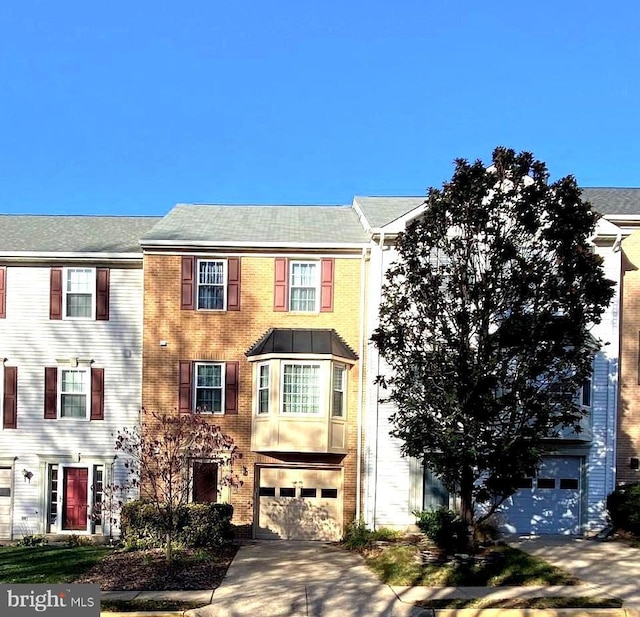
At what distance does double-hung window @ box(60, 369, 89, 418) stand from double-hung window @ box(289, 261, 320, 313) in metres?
6.02

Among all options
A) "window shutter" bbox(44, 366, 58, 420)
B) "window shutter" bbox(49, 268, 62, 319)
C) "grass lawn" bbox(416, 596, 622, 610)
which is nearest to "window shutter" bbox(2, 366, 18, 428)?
"window shutter" bbox(44, 366, 58, 420)

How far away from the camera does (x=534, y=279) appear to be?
42.3 ft

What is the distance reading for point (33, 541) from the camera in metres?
17.6

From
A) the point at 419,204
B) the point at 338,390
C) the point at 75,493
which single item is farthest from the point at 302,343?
the point at 75,493

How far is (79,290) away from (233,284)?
169 inches

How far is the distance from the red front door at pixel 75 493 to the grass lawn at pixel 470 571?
8561 millimetres

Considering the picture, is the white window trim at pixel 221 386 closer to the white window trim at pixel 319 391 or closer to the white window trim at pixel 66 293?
the white window trim at pixel 319 391

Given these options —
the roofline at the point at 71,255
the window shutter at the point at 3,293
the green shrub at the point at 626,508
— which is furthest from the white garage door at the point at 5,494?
the green shrub at the point at 626,508

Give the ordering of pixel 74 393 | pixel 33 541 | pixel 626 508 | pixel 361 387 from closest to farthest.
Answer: pixel 626 508, pixel 33 541, pixel 361 387, pixel 74 393

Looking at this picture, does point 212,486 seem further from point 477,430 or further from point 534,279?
point 534,279

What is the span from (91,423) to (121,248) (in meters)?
4.86

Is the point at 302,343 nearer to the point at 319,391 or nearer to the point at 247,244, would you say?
the point at 319,391

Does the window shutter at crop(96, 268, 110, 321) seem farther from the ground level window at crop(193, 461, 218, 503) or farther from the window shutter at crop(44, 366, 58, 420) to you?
the ground level window at crop(193, 461, 218, 503)

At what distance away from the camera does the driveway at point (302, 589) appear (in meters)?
10.7
